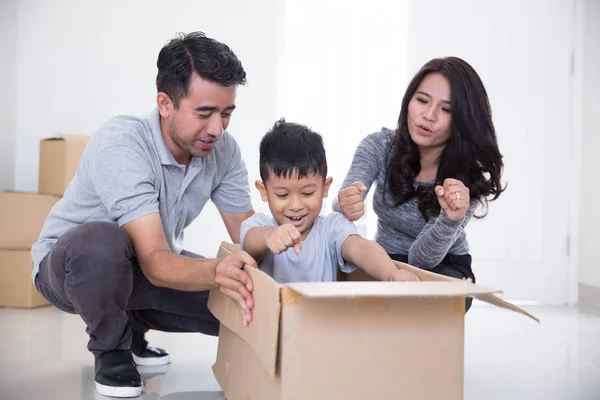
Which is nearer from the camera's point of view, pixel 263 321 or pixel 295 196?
pixel 263 321

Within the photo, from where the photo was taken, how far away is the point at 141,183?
1.68m

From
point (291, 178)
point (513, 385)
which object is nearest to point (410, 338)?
point (291, 178)

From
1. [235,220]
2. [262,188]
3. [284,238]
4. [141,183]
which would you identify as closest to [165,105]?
[141,183]

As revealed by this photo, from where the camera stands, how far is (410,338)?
1.19 meters

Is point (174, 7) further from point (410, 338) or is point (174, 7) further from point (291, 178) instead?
point (410, 338)

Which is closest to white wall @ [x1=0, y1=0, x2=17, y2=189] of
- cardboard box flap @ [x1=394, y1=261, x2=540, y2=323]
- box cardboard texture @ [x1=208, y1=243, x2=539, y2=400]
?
cardboard box flap @ [x1=394, y1=261, x2=540, y2=323]

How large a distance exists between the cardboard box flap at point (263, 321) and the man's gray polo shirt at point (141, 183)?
405mm

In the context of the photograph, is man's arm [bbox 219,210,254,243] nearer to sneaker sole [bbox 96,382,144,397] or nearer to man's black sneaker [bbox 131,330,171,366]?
man's black sneaker [bbox 131,330,171,366]

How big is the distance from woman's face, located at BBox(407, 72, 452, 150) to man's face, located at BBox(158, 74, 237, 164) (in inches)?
21.3

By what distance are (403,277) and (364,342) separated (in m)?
0.31

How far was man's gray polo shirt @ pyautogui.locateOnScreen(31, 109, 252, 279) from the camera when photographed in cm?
167

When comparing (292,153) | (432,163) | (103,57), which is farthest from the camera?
(103,57)

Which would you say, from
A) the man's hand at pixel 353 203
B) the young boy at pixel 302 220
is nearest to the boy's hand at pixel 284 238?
the young boy at pixel 302 220

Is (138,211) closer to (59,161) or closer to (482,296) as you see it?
(482,296)
